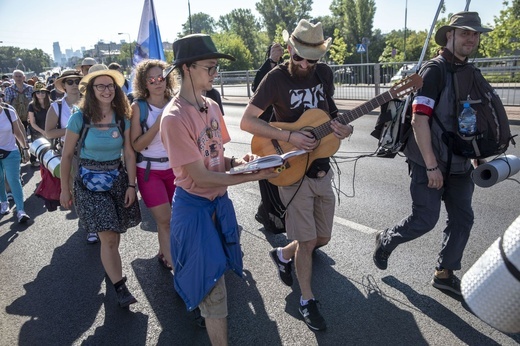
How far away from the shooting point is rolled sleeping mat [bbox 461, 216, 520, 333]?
1225mm

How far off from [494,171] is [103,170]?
295 cm

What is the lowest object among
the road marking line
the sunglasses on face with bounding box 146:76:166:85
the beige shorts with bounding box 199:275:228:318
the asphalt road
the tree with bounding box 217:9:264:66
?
the asphalt road

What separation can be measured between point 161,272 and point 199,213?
179 centimetres

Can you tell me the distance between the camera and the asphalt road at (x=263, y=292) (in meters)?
2.99

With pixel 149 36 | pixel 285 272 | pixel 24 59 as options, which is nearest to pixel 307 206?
pixel 285 272

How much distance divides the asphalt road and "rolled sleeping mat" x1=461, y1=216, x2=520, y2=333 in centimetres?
164

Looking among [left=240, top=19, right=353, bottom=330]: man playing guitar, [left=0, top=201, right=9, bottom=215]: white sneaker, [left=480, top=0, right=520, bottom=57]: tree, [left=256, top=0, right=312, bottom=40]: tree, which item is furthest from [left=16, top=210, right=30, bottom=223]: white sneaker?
[left=256, top=0, right=312, bottom=40]: tree

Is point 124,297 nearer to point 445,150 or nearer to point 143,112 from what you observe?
point 143,112

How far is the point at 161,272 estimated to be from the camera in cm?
412

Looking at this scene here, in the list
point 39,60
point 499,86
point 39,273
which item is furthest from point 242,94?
point 39,60

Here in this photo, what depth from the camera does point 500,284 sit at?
1257mm

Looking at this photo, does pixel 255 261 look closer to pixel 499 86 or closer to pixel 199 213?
pixel 199 213

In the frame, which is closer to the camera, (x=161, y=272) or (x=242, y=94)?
(x=161, y=272)

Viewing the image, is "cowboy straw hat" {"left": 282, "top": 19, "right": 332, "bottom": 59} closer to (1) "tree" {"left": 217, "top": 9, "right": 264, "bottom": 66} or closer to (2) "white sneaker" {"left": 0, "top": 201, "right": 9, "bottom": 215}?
(2) "white sneaker" {"left": 0, "top": 201, "right": 9, "bottom": 215}
